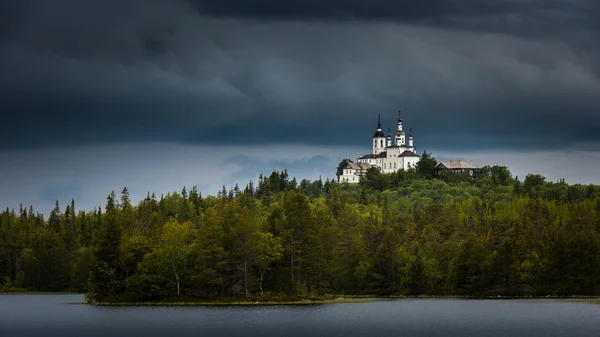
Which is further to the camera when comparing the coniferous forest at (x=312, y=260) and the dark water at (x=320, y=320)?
the coniferous forest at (x=312, y=260)

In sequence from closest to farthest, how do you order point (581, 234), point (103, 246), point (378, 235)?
1. point (103, 246)
2. point (581, 234)
3. point (378, 235)

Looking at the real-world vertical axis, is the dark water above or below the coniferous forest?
below

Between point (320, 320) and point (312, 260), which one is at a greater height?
point (312, 260)

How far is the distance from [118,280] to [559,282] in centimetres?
6608

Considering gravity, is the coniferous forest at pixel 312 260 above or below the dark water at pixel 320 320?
above

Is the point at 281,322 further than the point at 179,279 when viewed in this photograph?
No

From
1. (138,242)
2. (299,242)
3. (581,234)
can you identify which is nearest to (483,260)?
(581,234)

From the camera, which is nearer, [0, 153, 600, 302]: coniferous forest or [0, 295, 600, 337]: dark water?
[0, 295, 600, 337]: dark water

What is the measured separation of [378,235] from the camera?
538ft

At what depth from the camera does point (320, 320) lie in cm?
10312

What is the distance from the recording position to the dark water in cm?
9025

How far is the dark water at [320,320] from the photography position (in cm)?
9025

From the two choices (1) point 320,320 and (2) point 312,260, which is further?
(2) point 312,260

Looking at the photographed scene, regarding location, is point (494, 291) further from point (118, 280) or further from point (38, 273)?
point (38, 273)
